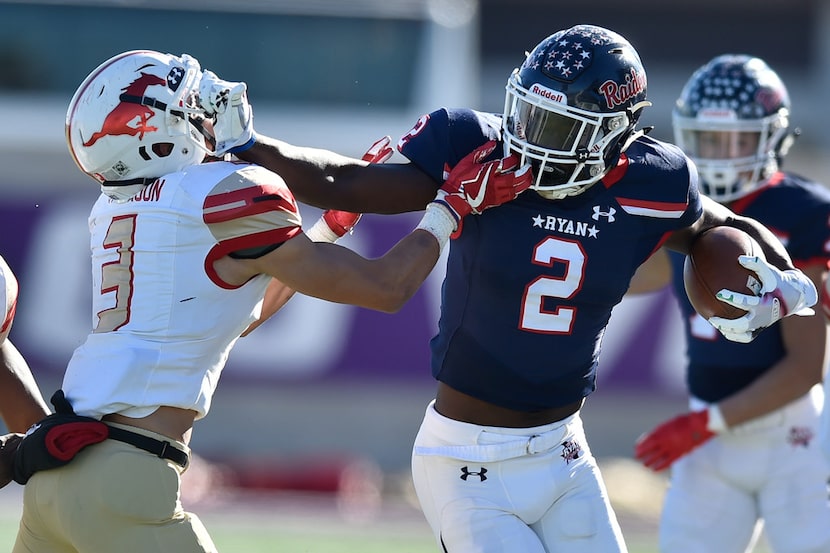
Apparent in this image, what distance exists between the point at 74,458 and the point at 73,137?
0.80 meters

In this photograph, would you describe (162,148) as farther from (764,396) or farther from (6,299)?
(764,396)

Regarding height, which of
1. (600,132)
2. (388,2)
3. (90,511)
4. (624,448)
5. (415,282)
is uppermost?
(600,132)

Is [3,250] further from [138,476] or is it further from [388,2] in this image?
[138,476]

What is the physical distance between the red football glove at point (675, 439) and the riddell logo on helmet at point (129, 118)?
214cm

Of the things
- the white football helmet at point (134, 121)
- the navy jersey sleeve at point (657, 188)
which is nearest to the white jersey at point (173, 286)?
the white football helmet at point (134, 121)

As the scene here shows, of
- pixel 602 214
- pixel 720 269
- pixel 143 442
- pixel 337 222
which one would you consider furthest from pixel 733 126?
pixel 143 442

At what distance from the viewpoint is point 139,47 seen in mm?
10727

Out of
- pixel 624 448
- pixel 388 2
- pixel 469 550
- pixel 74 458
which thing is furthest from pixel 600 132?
pixel 388 2

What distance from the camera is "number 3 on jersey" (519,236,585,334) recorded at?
3.29 meters

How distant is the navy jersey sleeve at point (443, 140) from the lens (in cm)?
338

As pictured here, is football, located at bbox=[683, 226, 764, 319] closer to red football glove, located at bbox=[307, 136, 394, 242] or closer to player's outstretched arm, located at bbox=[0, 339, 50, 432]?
red football glove, located at bbox=[307, 136, 394, 242]

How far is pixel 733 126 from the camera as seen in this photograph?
4723 millimetres

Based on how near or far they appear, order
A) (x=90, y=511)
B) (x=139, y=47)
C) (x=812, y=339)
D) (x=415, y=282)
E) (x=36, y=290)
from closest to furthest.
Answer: (x=90, y=511) < (x=415, y=282) < (x=812, y=339) < (x=36, y=290) < (x=139, y=47)

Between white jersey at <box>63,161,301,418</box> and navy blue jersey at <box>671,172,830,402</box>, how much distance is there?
1998 mm
